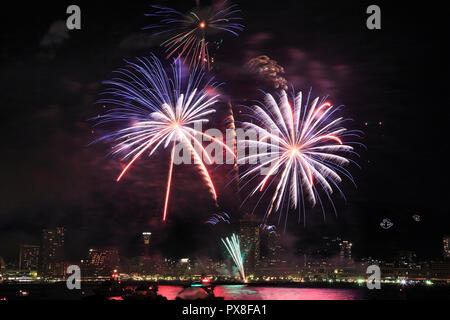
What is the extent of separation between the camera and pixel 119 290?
93688 mm
